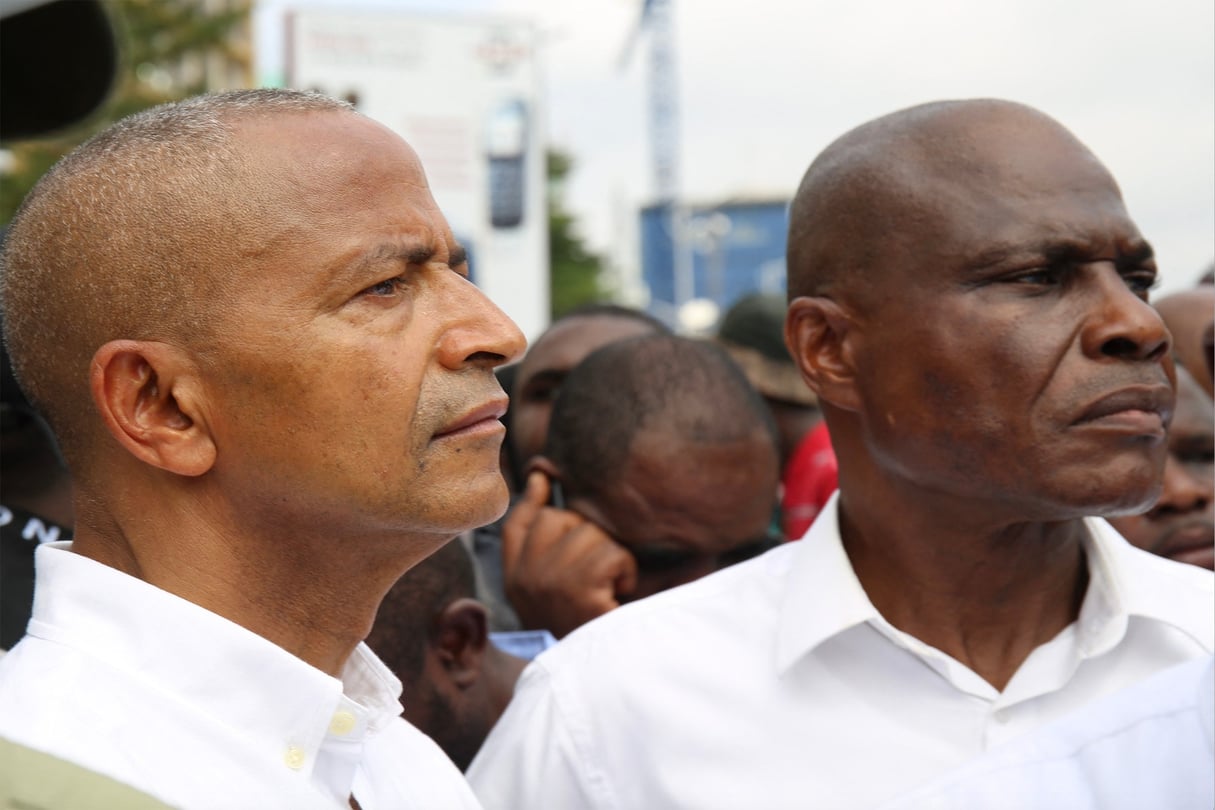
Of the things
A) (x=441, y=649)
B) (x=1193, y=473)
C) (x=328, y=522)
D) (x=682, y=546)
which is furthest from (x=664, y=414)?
(x=328, y=522)

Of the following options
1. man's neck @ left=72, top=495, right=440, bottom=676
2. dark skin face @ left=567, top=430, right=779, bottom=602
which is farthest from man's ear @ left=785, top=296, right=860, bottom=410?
man's neck @ left=72, top=495, right=440, bottom=676

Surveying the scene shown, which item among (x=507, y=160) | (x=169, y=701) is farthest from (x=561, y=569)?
(x=507, y=160)

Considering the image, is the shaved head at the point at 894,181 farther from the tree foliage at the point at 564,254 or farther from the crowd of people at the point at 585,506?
the tree foliage at the point at 564,254

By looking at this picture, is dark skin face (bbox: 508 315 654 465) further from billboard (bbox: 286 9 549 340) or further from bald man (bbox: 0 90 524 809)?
billboard (bbox: 286 9 549 340)

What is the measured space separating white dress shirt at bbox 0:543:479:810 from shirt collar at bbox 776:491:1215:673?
813 mm

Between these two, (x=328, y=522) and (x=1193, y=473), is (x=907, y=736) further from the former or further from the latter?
(x=1193, y=473)

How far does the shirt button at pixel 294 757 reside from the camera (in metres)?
1.58

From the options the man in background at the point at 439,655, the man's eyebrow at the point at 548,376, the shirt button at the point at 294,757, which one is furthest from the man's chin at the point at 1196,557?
the shirt button at the point at 294,757

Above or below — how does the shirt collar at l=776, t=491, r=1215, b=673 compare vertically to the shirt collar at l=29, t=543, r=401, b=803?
below

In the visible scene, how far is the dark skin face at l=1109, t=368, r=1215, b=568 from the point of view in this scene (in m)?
3.08

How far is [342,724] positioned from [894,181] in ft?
4.24

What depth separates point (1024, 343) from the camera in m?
2.08

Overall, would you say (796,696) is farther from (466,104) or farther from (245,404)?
(466,104)

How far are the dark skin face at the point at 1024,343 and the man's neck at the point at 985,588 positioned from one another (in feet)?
0.34
